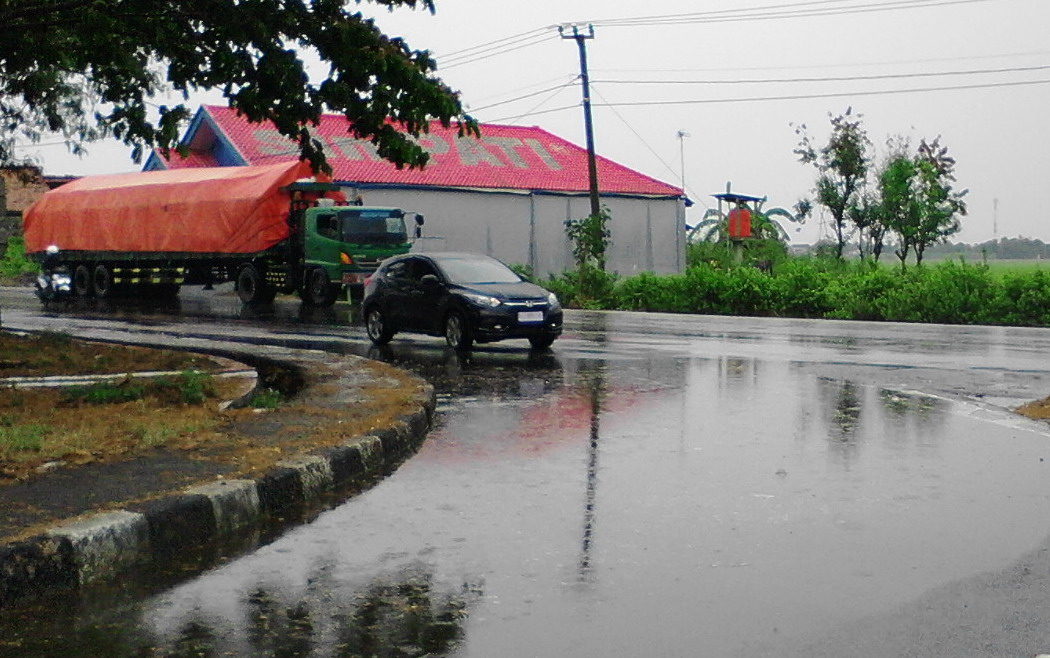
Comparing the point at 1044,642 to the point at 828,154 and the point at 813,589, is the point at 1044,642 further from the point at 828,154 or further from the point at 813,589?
the point at 828,154

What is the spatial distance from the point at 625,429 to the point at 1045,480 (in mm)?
3407

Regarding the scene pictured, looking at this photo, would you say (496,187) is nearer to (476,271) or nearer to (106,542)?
(476,271)

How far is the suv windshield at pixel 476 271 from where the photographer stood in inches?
762

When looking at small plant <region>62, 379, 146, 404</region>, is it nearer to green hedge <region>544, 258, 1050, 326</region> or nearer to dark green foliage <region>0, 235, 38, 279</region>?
green hedge <region>544, 258, 1050, 326</region>

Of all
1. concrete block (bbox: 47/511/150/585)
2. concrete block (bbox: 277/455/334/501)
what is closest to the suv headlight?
concrete block (bbox: 277/455/334/501)

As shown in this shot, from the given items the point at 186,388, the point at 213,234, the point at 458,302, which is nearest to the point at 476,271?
the point at 458,302

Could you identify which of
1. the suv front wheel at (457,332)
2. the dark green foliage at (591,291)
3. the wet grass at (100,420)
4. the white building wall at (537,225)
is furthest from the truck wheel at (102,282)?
the wet grass at (100,420)

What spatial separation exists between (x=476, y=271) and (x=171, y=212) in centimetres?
1855

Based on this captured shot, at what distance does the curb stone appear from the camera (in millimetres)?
5500

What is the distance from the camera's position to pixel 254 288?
33.8m

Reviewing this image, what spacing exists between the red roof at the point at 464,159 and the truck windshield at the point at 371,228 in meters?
13.2

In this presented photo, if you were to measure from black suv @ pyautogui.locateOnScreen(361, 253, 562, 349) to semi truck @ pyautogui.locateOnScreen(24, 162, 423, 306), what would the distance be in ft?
36.2

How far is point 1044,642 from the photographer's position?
457 cm

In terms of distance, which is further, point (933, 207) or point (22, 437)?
point (933, 207)
